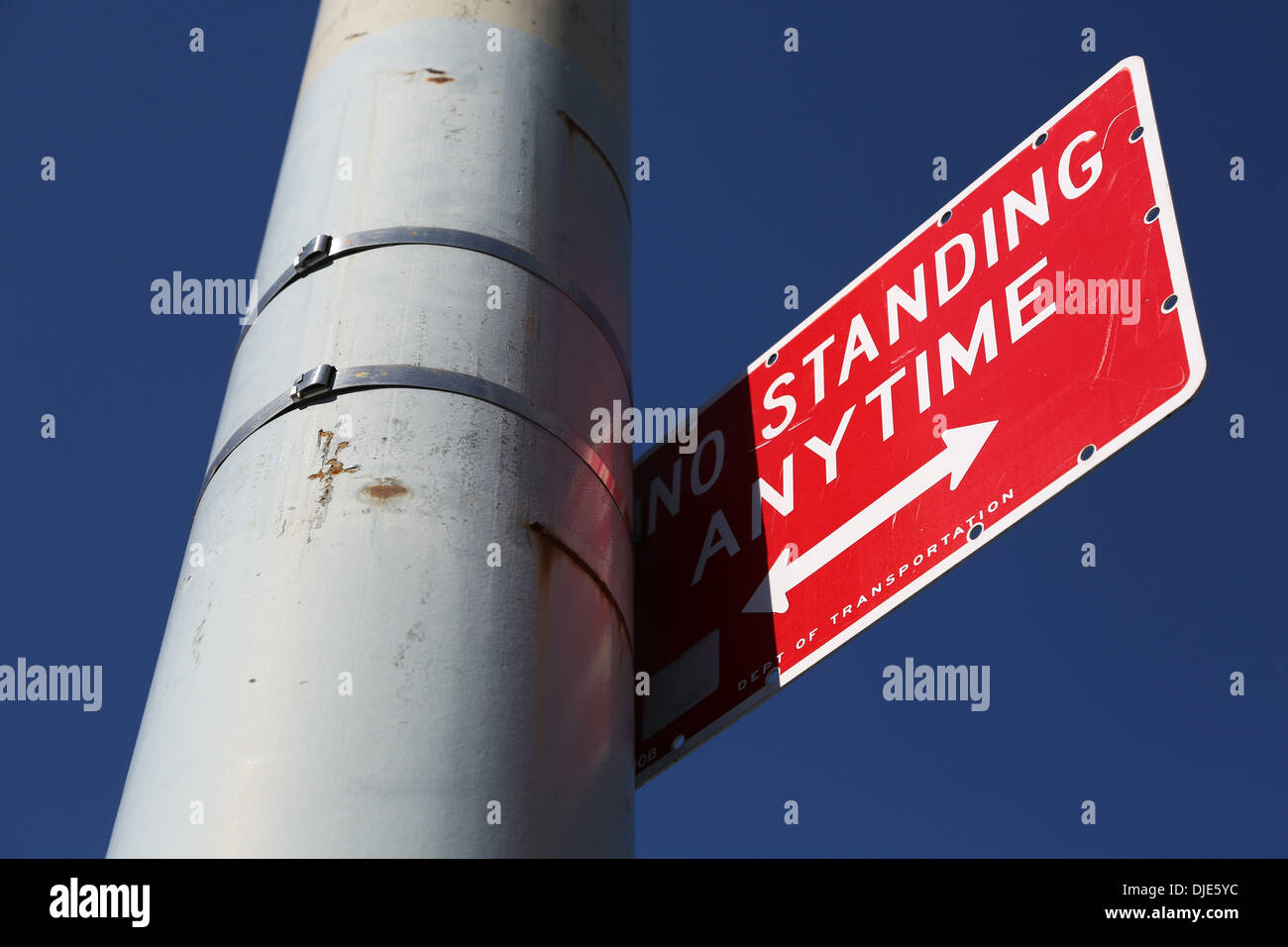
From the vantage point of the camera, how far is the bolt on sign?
2.79 metres

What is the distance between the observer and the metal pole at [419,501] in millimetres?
2414

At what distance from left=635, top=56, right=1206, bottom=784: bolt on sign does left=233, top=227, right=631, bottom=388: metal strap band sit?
0.63 meters

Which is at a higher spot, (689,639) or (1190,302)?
(1190,302)

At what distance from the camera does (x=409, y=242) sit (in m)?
3.24

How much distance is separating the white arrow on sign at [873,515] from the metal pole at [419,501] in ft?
1.15

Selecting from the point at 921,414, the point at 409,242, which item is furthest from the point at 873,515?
the point at 409,242

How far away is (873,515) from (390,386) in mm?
1084

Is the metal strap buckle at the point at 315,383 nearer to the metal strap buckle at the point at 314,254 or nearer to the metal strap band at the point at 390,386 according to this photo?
the metal strap band at the point at 390,386
